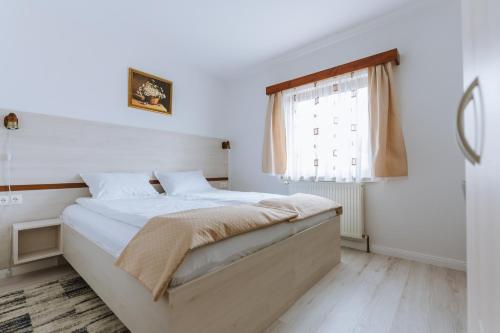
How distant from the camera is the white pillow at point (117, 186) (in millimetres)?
2336

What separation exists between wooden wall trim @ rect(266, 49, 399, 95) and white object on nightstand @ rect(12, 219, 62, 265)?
3.01 metres

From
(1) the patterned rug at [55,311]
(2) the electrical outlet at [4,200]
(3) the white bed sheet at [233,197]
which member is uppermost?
(2) the electrical outlet at [4,200]

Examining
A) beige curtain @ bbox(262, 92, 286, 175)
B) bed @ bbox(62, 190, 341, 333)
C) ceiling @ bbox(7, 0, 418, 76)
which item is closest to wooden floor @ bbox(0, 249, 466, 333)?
bed @ bbox(62, 190, 341, 333)

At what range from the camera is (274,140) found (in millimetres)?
3346

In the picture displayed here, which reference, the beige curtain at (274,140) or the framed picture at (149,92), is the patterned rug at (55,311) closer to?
the framed picture at (149,92)

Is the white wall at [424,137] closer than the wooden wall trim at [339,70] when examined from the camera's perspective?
Yes

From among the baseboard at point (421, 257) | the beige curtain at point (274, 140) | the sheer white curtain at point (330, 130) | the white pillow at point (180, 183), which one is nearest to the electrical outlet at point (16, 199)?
the white pillow at point (180, 183)

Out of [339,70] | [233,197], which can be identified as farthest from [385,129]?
[233,197]

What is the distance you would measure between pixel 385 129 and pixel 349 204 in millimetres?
911

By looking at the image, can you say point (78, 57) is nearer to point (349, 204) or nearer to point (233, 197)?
point (233, 197)

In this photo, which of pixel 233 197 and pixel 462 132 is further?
pixel 233 197

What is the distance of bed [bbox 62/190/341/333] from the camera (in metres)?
0.99

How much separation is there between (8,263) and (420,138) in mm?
4057

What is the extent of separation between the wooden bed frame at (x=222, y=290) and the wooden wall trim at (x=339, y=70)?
74.6 inches
